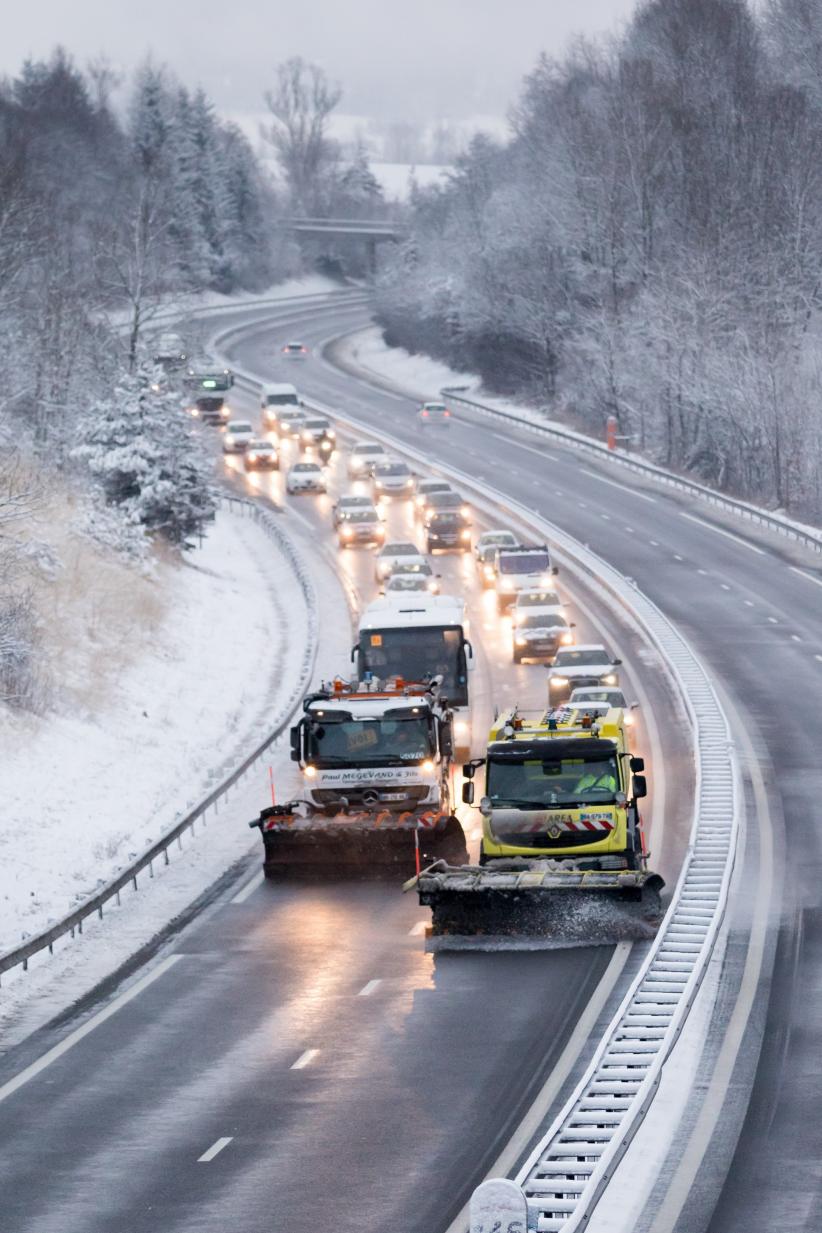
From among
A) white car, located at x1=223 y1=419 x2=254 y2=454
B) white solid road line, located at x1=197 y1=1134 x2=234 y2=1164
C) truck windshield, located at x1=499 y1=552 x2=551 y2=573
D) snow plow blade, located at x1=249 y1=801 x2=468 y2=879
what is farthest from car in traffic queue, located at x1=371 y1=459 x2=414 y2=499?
white solid road line, located at x1=197 y1=1134 x2=234 y2=1164

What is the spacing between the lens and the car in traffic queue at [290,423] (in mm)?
90250

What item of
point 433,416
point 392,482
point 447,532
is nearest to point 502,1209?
point 447,532

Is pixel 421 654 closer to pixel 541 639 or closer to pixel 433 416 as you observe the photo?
pixel 541 639

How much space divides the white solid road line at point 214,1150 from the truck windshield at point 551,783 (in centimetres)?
858

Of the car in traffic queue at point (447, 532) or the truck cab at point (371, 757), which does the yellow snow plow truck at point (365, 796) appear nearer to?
the truck cab at point (371, 757)

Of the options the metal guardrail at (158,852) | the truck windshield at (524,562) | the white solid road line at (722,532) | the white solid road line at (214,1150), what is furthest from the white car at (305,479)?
the white solid road line at (214,1150)

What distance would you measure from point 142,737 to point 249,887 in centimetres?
1178

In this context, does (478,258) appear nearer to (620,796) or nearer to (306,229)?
(306,229)

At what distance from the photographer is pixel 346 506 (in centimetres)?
6788

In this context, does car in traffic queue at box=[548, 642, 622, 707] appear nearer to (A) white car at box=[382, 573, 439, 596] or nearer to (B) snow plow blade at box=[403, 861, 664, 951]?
(A) white car at box=[382, 573, 439, 596]

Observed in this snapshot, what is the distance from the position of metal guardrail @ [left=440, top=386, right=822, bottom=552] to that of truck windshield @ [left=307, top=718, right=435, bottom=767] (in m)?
38.4

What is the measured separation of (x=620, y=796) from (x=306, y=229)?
164987mm

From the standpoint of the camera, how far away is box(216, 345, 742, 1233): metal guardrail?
44.8 feet

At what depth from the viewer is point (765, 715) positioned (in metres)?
39.4
